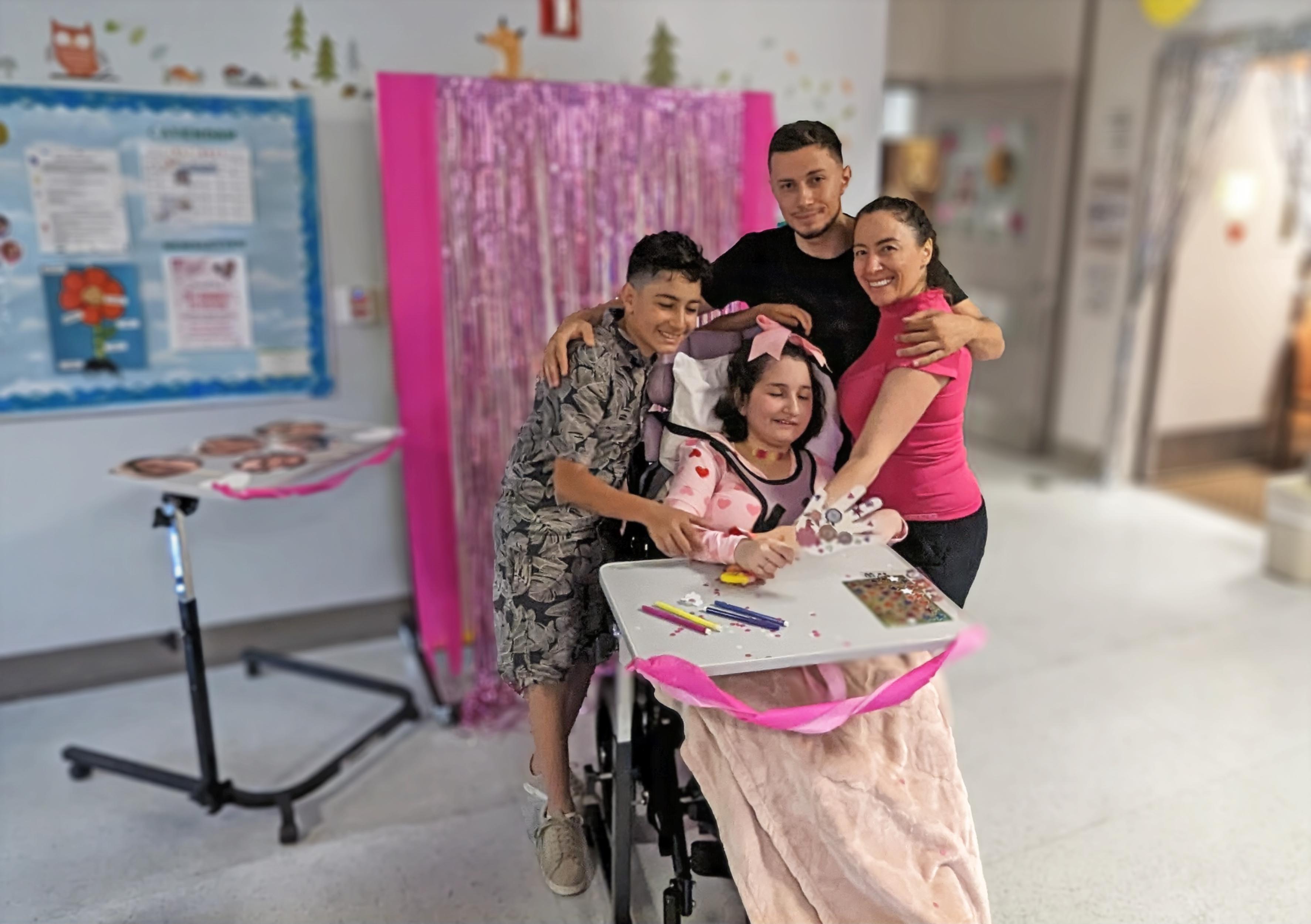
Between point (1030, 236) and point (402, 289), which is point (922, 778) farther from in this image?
point (1030, 236)

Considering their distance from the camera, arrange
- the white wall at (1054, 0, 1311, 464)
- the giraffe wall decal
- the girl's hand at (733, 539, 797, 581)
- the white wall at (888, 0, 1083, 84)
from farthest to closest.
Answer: the white wall at (888, 0, 1083, 84), the white wall at (1054, 0, 1311, 464), the giraffe wall decal, the girl's hand at (733, 539, 797, 581)

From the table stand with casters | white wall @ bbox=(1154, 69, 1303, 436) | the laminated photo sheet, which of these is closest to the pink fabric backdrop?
the laminated photo sheet

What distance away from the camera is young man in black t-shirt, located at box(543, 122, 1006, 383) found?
1.56 metres

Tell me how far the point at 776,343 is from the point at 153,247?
2131mm

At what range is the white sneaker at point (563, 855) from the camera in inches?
75.0

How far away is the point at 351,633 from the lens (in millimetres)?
3400

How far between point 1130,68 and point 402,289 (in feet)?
12.6

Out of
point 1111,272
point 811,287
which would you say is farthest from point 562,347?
point 1111,272

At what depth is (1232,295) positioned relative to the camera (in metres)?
5.04

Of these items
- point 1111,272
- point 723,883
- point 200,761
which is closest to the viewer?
point 723,883

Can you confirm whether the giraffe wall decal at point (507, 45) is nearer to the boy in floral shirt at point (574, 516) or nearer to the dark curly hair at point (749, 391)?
the boy in floral shirt at point (574, 516)

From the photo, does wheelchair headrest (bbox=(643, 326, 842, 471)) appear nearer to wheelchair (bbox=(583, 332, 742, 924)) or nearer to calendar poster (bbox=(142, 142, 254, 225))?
wheelchair (bbox=(583, 332, 742, 924))

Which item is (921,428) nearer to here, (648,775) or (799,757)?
(799,757)

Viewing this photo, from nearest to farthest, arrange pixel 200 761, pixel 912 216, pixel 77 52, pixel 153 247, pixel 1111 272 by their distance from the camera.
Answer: pixel 912 216 < pixel 200 761 < pixel 77 52 < pixel 153 247 < pixel 1111 272
